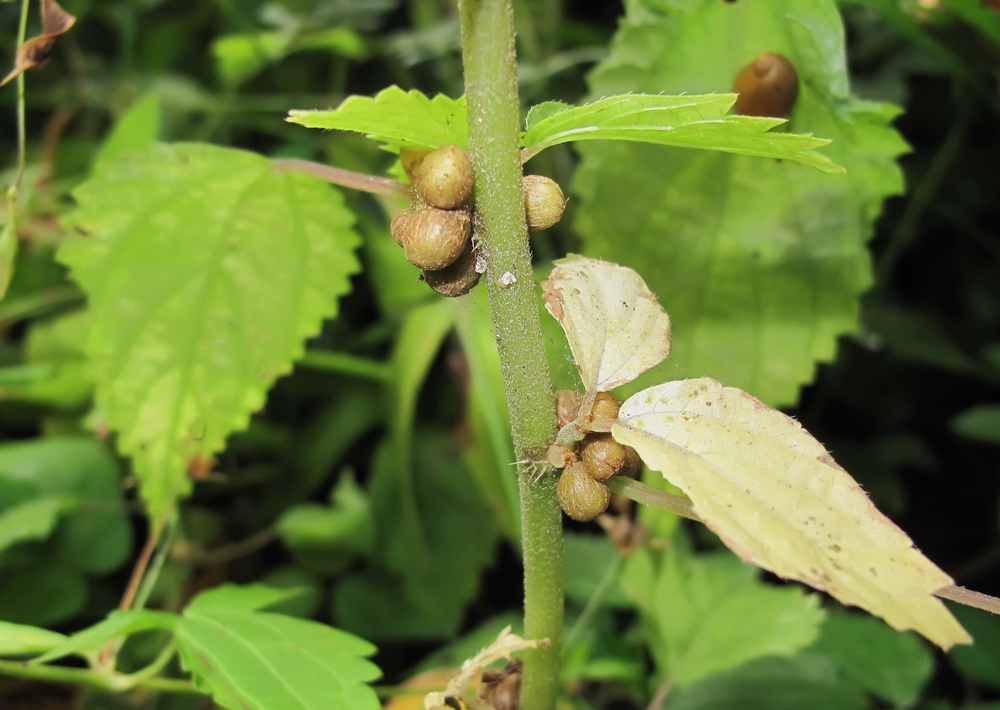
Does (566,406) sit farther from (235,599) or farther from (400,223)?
(235,599)

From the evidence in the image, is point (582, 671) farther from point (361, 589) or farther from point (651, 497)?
point (651, 497)

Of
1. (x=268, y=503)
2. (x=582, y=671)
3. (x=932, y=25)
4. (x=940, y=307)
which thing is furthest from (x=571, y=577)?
(x=940, y=307)

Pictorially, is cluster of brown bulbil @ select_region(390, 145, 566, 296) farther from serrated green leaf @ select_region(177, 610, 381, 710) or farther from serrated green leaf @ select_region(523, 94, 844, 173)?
serrated green leaf @ select_region(177, 610, 381, 710)

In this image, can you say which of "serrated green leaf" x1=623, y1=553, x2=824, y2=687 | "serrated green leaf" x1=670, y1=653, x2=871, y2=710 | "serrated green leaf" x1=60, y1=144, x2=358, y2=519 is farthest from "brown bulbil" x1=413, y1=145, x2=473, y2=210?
"serrated green leaf" x1=670, y1=653, x2=871, y2=710

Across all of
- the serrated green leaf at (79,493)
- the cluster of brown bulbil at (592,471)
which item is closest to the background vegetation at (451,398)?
the serrated green leaf at (79,493)

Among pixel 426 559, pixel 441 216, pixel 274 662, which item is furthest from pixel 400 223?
Answer: pixel 426 559

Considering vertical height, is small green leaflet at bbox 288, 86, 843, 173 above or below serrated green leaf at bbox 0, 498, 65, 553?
above

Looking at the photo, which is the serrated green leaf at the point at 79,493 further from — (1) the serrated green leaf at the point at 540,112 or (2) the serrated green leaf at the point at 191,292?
(1) the serrated green leaf at the point at 540,112
